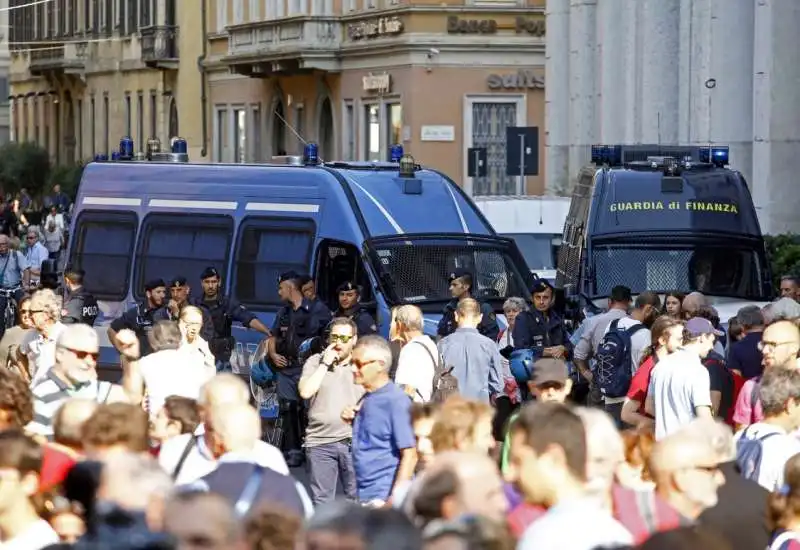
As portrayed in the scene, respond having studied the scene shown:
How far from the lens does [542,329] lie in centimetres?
1852

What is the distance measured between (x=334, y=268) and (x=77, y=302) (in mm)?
2396

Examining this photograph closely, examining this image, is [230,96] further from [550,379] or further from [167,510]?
[167,510]

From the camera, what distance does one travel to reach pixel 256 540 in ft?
23.0

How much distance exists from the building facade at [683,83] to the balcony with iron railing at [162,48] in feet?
70.6

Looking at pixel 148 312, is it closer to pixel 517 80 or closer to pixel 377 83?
pixel 517 80

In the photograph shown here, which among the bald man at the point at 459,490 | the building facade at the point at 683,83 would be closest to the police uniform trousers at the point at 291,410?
the bald man at the point at 459,490

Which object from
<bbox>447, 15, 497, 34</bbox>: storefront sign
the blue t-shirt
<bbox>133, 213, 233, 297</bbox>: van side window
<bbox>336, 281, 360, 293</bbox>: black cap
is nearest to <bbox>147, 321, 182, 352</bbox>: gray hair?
the blue t-shirt

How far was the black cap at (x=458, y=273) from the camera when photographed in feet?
62.8

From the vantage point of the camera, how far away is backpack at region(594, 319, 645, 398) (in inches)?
637

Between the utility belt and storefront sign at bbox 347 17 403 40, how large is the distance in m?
29.5

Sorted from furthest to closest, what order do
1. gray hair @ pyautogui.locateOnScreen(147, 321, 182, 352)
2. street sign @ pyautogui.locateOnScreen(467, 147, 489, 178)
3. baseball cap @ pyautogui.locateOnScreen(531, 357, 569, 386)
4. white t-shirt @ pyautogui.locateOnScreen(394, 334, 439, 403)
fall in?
street sign @ pyautogui.locateOnScreen(467, 147, 489, 178) → white t-shirt @ pyautogui.locateOnScreen(394, 334, 439, 403) → gray hair @ pyautogui.locateOnScreen(147, 321, 182, 352) → baseball cap @ pyautogui.locateOnScreen(531, 357, 569, 386)

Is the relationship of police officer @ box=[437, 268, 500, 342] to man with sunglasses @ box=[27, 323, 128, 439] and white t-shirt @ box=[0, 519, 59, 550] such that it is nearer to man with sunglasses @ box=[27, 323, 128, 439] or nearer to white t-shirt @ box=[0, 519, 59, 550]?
man with sunglasses @ box=[27, 323, 128, 439]

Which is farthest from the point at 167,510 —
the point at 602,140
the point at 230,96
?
the point at 230,96

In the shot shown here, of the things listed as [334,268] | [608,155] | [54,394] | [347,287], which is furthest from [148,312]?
[54,394]
